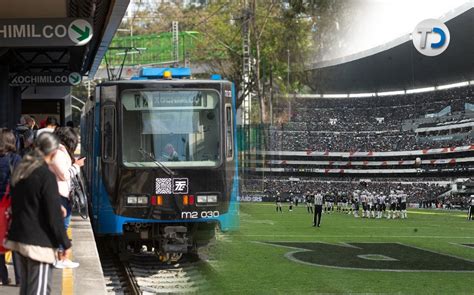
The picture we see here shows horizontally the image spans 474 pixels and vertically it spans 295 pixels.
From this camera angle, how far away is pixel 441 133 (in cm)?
1109

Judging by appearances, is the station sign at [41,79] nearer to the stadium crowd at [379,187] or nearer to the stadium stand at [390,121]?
the stadium crowd at [379,187]

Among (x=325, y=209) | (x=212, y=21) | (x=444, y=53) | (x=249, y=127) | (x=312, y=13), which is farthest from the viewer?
(x=212, y=21)

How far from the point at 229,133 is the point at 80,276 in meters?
4.54

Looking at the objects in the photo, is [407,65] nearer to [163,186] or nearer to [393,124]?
[393,124]

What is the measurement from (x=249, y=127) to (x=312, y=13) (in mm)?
4270

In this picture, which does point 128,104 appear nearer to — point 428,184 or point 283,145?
point 283,145

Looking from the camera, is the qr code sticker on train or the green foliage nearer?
the green foliage

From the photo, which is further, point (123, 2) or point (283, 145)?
point (123, 2)

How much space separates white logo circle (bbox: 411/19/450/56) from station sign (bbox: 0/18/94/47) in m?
7.13

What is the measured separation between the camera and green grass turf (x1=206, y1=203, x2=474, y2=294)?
38.6 feet

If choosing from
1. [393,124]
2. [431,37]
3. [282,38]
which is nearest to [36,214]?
[393,124]

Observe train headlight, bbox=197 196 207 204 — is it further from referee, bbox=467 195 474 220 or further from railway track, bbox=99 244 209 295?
referee, bbox=467 195 474 220

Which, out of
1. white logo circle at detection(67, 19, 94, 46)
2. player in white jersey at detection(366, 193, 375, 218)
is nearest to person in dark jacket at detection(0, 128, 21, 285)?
player in white jersey at detection(366, 193, 375, 218)

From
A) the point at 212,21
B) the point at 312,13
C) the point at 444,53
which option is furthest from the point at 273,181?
the point at 212,21
